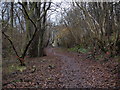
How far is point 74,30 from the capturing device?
26.2 m

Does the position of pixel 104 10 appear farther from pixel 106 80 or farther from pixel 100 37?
pixel 106 80

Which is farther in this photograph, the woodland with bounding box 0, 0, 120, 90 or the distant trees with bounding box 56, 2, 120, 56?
the distant trees with bounding box 56, 2, 120, 56

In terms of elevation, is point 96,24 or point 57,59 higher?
point 96,24

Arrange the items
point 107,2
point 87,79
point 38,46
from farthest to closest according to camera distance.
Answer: point 38,46 → point 107,2 → point 87,79

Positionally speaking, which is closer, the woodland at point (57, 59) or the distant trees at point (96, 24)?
the woodland at point (57, 59)

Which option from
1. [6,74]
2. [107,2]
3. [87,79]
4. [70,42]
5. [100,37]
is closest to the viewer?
[87,79]

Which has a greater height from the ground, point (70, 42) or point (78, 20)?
point (78, 20)

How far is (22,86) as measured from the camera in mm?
6367

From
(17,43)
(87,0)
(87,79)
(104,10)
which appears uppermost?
(87,0)

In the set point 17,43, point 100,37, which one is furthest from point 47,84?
point 100,37

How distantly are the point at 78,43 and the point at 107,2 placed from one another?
45.7 feet

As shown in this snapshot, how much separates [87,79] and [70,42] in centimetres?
2296

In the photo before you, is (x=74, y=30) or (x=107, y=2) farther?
(x=74, y=30)

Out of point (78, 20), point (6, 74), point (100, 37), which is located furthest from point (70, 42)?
point (6, 74)
